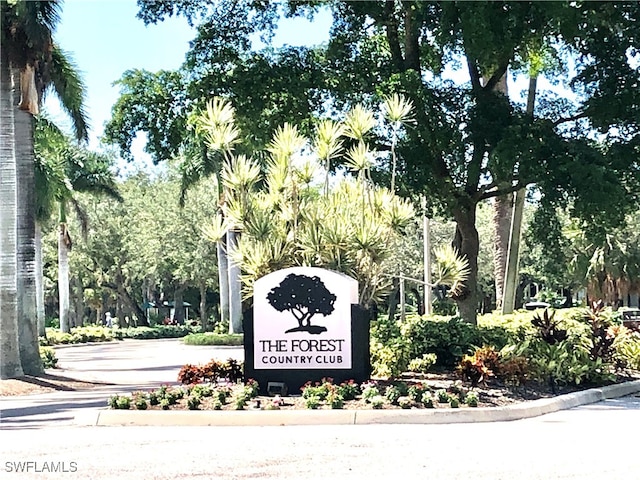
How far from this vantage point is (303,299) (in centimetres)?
1375

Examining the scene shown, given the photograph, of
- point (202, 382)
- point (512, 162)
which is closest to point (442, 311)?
point (512, 162)

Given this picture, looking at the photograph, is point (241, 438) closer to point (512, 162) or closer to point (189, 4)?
point (512, 162)

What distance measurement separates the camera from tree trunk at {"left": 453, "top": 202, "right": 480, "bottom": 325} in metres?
19.3

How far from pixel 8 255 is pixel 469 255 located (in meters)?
9.71

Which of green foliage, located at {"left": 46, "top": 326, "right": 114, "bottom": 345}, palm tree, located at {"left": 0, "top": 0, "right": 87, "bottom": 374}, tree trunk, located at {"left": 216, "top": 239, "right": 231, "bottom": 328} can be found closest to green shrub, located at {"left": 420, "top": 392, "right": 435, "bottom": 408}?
palm tree, located at {"left": 0, "top": 0, "right": 87, "bottom": 374}

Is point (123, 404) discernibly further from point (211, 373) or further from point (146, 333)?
point (146, 333)

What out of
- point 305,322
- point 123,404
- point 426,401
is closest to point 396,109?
point 305,322

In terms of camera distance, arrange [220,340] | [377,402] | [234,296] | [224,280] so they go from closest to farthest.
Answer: [377,402] < [220,340] < [234,296] < [224,280]

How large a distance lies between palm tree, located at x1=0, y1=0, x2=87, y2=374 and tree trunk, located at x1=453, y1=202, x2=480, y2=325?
947 centimetres

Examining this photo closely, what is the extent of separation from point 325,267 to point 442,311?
2164 cm

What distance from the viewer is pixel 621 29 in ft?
57.0

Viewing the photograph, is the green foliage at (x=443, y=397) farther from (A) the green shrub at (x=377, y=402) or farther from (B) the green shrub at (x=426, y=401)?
(A) the green shrub at (x=377, y=402)

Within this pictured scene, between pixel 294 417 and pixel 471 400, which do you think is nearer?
pixel 294 417

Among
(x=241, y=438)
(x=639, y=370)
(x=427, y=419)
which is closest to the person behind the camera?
(x=241, y=438)
